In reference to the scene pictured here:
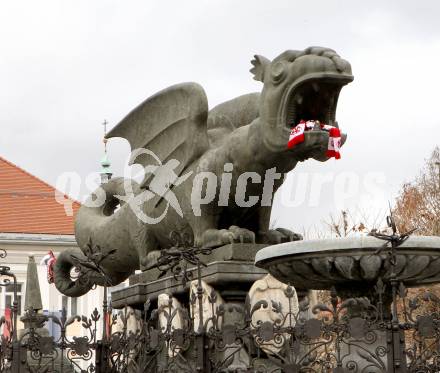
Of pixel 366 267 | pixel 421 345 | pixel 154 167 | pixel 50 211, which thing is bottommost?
pixel 421 345

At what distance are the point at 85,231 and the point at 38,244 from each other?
82.9 feet

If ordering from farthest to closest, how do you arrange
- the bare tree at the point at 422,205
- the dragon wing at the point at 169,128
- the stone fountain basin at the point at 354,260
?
1. the bare tree at the point at 422,205
2. the dragon wing at the point at 169,128
3. the stone fountain basin at the point at 354,260

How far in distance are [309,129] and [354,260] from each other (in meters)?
1.99

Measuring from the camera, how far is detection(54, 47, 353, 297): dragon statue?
31.0 feet

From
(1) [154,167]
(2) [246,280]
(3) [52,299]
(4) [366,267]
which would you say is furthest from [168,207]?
(3) [52,299]

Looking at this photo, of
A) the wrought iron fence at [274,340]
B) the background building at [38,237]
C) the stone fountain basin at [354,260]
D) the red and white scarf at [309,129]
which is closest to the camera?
the wrought iron fence at [274,340]

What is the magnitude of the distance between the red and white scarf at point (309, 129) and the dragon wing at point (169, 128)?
4.38 feet

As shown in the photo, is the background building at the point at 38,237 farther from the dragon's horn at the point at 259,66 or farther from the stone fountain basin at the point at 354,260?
the stone fountain basin at the point at 354,260

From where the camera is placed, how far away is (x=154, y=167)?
36.6 ft

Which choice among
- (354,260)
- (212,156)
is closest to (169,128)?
(212,156)

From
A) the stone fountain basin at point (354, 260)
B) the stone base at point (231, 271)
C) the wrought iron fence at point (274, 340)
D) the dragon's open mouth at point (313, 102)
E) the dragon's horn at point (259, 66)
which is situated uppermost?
the dragon's horn at point (259, 66)

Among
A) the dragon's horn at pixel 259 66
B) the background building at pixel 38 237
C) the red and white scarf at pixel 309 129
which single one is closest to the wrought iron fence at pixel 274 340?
the red and white scarf at pixel 309 129

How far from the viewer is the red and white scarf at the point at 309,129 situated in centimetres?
933

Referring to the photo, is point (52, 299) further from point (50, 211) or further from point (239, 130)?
point (239, 130)
